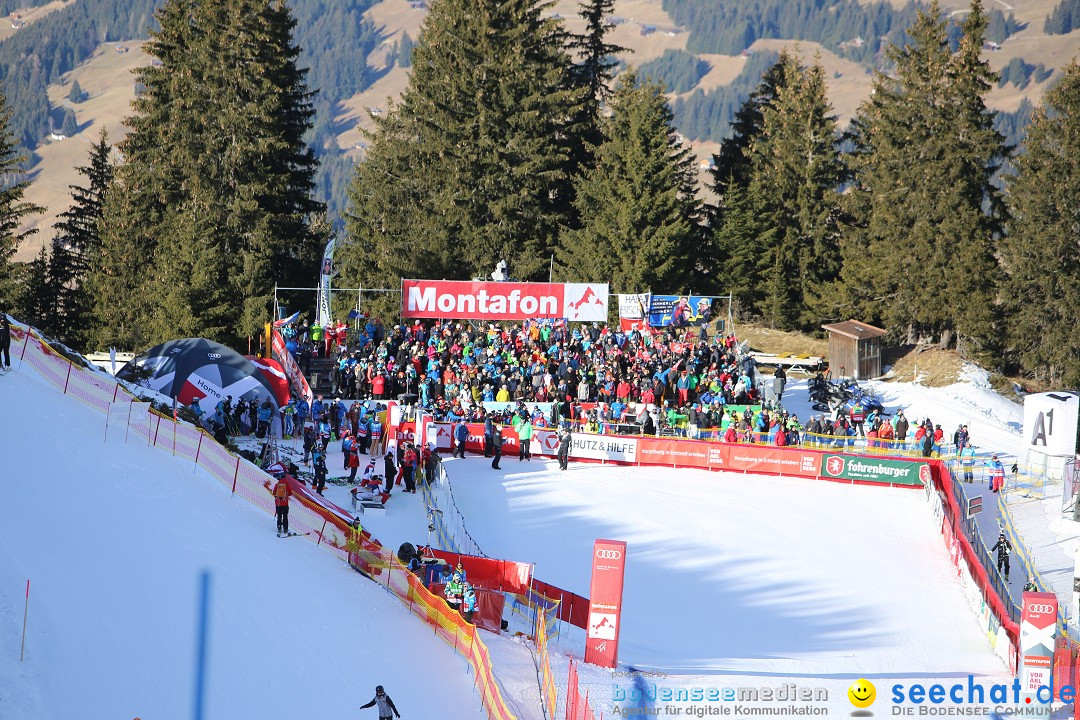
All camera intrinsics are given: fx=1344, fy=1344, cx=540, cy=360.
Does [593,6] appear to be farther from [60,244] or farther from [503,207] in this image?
[60,244]

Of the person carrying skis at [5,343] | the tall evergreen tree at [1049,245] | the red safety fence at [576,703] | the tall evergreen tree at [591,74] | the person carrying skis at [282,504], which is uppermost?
the tall evergreen tree at [591,74]

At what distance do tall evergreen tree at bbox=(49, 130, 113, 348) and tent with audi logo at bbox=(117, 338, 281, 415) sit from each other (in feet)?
57.1

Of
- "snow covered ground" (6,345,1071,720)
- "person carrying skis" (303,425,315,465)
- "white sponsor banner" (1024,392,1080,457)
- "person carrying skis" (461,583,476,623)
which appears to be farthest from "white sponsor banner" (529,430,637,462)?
"person carrying skis" (461,583,476,623)

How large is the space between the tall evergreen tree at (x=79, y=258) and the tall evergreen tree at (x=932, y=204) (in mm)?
28338

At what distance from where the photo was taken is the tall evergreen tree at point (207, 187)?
4541 centimetres

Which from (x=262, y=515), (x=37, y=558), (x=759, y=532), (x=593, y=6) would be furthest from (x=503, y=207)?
(x=37, y=558)

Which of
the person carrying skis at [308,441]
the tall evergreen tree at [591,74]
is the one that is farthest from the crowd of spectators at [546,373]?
the tall evergreen tree at [591,74]

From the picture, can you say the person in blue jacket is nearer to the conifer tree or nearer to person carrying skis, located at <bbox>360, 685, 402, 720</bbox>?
person carrying skis, located at <bbox>360, 685, 402, 720</bbox>

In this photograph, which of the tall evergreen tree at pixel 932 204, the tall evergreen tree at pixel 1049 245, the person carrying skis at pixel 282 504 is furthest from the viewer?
the tall evergreen tree at pixel 932 204

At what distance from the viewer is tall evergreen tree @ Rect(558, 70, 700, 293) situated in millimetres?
47594

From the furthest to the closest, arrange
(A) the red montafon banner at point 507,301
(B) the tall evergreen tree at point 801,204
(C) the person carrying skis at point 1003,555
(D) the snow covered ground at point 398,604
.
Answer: (B) the tall evergreen tree at point 801,204 < (A) the red montafon banner at point 507,301 < (C) the person carrying skis at point 1003,555 < (D) the snow covered ground at point 398,604

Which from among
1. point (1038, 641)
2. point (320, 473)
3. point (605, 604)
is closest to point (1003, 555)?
point (1038, 641)

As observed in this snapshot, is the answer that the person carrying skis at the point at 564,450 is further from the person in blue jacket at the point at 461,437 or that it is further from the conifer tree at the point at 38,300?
the conifer tree at the point at 38,300

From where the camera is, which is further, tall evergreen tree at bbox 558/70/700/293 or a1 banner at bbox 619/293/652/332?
tall evergreen tree at bbox 558/70/700/293
